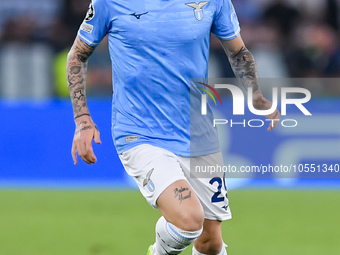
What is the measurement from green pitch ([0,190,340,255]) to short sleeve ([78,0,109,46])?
7.66 feet

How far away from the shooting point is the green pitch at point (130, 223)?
25.6 feet

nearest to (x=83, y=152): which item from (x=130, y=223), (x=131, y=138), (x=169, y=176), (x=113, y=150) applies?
(x=131, y=138)

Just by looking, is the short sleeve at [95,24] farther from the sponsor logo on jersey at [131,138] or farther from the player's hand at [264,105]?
the player's hand at [264,105]

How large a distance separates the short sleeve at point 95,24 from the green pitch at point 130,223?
91.9 inches

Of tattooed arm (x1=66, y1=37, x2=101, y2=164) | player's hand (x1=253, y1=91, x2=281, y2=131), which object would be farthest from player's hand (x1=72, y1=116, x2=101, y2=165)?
player's hand (x1=253, y1=91, x2=281, y2=131)

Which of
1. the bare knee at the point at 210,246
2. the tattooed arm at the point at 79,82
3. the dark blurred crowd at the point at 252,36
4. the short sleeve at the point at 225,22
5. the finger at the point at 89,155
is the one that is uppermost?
the short sleeve at the point at 225,22

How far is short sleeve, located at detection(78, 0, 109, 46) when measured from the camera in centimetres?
571

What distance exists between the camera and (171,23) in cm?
568

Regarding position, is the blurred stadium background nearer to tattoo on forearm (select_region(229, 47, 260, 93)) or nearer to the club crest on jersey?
tattoo on forearm (select_region(229, 47, 260, 93))

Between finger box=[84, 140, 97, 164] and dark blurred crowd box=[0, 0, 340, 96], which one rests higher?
finger box=[84, 140, 97, 164]

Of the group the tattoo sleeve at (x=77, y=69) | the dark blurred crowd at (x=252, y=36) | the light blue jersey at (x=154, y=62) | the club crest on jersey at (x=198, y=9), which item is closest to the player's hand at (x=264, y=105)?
the light blue jersey at (x=154, y=62)

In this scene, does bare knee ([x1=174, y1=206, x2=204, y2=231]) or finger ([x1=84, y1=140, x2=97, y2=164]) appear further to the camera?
finger ([x1=84, y1=140, x2=97, y2=164])

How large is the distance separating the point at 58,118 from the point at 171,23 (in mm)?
6503

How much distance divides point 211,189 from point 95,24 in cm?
137
